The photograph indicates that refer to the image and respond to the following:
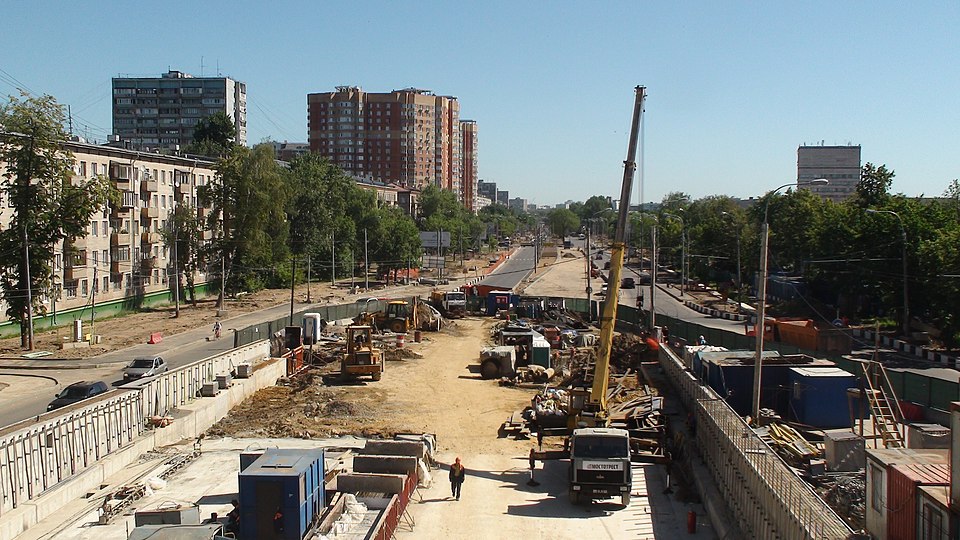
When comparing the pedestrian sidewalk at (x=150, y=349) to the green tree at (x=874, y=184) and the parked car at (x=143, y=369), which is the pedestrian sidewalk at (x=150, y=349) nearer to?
the parked car at (x=143, y=369)

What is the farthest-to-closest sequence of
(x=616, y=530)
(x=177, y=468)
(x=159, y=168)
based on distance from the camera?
(x=159, y=168)
(x=177, y=468)
(x=616, y=530)

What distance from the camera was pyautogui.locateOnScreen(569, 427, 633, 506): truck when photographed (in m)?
19.4

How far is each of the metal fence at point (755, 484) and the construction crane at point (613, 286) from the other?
288 centimetres

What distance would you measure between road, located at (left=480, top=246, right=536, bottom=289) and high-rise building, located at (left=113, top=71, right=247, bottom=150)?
56911mm

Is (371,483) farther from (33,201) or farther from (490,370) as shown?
(33,201)

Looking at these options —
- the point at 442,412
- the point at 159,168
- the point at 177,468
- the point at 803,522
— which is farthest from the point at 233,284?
the point at 803,522

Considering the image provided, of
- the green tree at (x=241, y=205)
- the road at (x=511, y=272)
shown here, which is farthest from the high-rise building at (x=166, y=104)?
the green tree at (x=241, y=205)

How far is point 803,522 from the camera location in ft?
41.8

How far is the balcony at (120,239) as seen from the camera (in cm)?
5647

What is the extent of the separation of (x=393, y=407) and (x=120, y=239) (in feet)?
115

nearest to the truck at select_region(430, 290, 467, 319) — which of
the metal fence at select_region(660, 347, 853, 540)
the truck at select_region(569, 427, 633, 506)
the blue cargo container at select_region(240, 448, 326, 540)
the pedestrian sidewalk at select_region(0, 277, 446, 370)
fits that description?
the pedestrian sidewalk at select_region(0, 277, 446, 370)

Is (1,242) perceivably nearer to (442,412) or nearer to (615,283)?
(442,412)

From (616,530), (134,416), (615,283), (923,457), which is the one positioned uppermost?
(615,283)

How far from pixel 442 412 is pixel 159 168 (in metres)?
42.2
